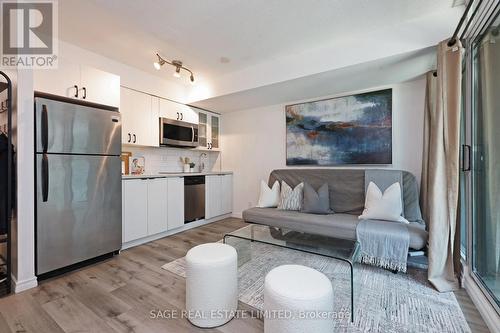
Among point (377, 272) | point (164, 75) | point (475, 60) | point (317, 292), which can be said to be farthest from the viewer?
point (164, 75)

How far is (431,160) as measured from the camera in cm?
191

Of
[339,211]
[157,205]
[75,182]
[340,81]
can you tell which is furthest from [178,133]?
[339,211]

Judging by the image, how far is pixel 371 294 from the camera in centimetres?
175

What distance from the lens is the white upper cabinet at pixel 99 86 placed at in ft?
7.77

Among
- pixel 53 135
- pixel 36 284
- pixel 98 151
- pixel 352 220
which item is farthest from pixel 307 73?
pixel 36 284

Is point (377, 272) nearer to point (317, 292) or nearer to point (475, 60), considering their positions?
point (317, 292)

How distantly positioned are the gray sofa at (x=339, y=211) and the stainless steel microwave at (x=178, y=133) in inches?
64.7

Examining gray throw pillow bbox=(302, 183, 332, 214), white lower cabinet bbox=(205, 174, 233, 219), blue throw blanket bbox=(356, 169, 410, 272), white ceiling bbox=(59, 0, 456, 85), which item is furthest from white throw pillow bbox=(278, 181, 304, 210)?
white ceiling bbox=(59, 0, 456, 85)

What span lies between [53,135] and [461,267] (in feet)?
12.5

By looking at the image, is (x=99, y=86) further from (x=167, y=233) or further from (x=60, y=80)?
(x=167, y=233)

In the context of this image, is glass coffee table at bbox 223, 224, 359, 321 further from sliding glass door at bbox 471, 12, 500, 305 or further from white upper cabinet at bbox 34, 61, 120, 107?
white upper cabinet at bbox 34, 61, 120, 107

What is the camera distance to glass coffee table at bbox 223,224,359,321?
1.80 meters

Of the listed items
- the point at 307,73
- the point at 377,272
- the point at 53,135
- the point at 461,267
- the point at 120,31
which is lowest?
the point at 377,272

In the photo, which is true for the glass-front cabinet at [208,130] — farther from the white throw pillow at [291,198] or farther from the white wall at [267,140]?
the white throw pillow at [291,198]
